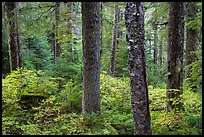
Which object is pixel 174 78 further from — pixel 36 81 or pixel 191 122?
pixel 36 81

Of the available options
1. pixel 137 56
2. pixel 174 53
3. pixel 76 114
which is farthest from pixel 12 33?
pixel 137 56

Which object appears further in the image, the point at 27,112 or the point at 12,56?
the point at 12,56

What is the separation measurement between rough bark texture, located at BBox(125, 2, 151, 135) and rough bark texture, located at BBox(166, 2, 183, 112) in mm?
2174

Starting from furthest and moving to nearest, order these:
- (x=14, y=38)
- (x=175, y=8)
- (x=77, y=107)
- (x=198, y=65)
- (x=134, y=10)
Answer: (x=14, y=38) → (x=77, y=107) → (x=175, y=8) → (x=198, y=65) → (x=134, y=10)

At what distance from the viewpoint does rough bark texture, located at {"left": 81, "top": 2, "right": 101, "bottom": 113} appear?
8.05m

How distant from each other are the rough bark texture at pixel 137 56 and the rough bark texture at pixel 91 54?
2654 millimetres

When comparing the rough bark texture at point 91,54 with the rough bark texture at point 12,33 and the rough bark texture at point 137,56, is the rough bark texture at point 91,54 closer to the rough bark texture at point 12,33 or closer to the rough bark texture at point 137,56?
the rough bark texture at point 137,56

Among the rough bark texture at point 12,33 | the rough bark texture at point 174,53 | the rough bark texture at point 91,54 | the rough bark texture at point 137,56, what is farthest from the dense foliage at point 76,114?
the rough bark texture at point 12,33

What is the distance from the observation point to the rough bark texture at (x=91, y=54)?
805 centimetres

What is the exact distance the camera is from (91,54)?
27.0 feet

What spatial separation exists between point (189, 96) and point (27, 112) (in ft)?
17.6

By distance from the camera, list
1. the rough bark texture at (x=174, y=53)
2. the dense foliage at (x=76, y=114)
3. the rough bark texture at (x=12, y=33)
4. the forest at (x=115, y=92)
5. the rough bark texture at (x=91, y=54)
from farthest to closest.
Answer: the rough bark texture at (x=12, y=33) → the rough bark texture at (x=91, y=54) → the rough bark texture at (x=174, y=53) → the dense foliage at (x=76, y=114) → the forest at (x=115, y=92)

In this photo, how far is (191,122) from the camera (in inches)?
302

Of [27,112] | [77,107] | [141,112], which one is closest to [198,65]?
[141,112]
